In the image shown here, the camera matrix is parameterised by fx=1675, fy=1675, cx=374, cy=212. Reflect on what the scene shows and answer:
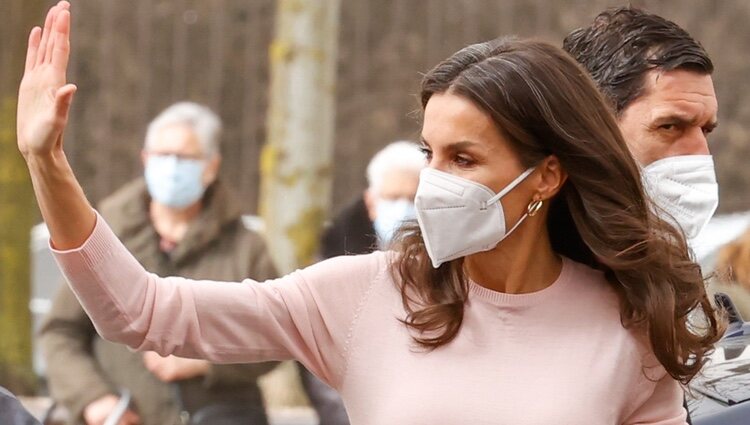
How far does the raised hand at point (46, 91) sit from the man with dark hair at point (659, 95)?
0.93m

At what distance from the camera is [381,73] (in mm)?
10547

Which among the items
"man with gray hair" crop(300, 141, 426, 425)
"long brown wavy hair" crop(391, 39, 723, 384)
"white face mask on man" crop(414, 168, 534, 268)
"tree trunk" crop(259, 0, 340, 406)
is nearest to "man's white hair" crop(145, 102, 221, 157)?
"man with gray hair" crop(300, 141, 426, 425)

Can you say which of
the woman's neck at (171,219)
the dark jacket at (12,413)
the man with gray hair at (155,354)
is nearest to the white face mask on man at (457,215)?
the dark jacket at (12,413)

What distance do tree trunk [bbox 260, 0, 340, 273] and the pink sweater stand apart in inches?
229

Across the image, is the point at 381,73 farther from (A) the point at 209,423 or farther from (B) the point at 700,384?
(B) the point at 700,384

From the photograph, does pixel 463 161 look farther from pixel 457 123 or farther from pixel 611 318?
pixel 611 318

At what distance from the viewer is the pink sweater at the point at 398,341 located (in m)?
2.38

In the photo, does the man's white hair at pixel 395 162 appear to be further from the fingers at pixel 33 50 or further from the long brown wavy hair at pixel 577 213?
the fingers at pixel 33 50

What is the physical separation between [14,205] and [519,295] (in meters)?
6.19

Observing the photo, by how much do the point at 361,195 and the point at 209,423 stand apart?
120cm

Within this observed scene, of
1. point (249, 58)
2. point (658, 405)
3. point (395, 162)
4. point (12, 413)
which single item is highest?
point (658, 405)

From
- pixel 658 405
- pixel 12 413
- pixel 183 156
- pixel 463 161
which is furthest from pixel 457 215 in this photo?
pixel 183 156

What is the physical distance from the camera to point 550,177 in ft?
8.41

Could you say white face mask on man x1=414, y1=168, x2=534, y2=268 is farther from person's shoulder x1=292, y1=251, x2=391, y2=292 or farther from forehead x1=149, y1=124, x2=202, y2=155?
forehead x1=149, y1=124, x2=202, y2=155
